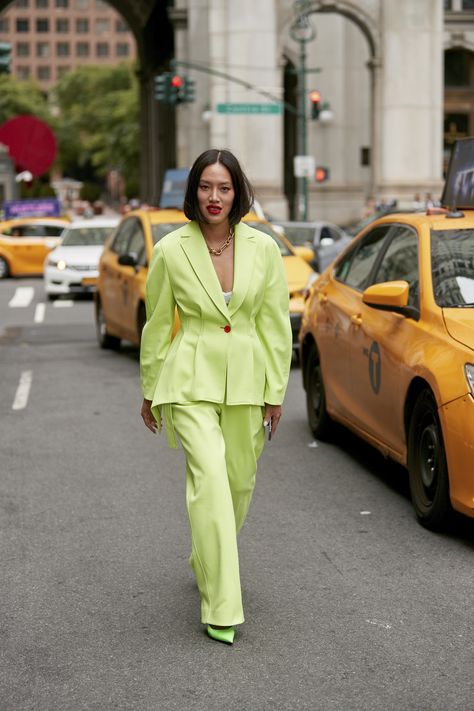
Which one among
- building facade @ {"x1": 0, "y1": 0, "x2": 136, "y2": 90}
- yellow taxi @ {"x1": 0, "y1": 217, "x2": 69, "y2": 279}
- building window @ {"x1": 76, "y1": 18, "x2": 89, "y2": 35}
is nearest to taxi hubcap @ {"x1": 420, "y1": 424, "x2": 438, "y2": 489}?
yellow taxi @ {"x1": 0, "y1": 217, "x2": 69, "y2": 279}

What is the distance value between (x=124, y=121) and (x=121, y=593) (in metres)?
103

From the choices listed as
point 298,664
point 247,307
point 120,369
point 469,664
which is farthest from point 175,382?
point 120,369

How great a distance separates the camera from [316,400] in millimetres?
9727

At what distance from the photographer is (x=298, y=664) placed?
495cm

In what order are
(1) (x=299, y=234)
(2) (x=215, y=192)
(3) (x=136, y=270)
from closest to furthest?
(2) (x=215, y=192), (3) (x=136, y=270), (1) (x=299, y=234)

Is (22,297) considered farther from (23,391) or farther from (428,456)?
(428,456)

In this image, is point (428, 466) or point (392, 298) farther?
point (392, 298)

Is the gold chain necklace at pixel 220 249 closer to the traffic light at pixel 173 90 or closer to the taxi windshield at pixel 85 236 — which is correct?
the taxi windshield at pixel 85 236

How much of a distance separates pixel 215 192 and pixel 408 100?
43.3 m

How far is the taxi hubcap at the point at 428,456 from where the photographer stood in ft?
22.9

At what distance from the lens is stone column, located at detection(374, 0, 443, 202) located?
47.4m

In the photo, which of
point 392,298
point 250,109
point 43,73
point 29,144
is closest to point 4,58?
point 250,109

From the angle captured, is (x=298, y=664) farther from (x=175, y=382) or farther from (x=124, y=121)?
(x=124, y=121)

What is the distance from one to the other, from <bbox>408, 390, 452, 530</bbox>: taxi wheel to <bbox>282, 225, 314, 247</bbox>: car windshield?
21.1 meters
